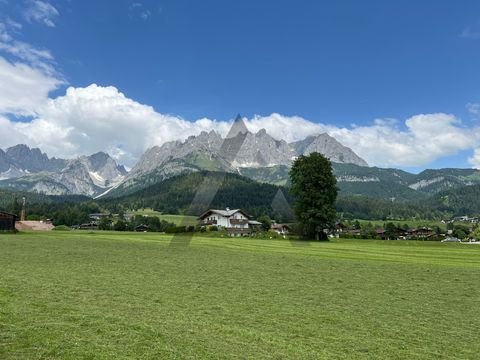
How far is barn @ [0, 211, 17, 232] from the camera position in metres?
72.0

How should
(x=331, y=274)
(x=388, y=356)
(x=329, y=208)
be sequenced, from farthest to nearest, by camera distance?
(x=329, y=208), (x=331, y=274), (x=388, y=356)

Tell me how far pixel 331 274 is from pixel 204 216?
121281 mm

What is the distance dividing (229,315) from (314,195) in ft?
195

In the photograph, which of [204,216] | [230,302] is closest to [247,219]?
[204,216]

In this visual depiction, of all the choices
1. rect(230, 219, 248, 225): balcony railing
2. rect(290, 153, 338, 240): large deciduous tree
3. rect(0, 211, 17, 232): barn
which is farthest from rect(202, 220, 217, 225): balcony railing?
rect(0, 211, 17, 232): barn

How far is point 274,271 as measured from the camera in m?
24.1

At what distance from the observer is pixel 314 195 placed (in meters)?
70.2

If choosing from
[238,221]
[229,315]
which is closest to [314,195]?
[229,315]

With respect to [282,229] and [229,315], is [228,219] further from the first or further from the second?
[229,315]

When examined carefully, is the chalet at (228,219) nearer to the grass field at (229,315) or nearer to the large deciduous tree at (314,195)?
the large deciduous tree at (314,195)

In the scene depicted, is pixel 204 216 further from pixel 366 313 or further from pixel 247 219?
pixel 366 313

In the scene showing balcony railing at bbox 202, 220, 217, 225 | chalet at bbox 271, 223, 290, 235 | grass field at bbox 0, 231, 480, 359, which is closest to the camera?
grass field at bbox 0, 231, 480, 359

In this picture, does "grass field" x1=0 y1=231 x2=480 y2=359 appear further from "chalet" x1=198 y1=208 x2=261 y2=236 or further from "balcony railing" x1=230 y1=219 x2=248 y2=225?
"chalet" x1=198 y1=208 x2=261 y2=236

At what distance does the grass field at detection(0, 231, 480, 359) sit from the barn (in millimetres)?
57451
